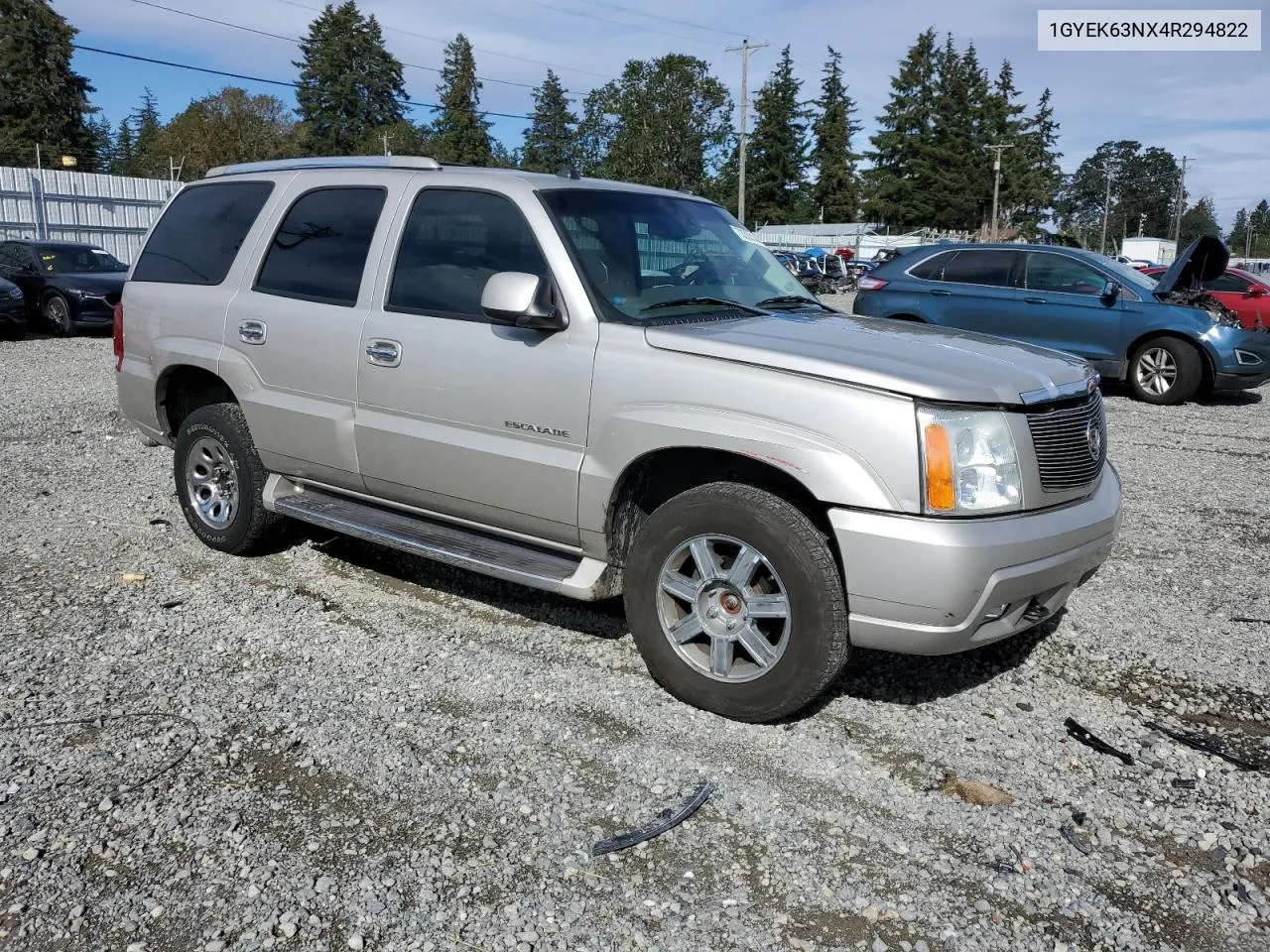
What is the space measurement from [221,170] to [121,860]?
13.0 ft

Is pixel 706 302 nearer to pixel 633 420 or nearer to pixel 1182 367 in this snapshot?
pixel 633 420

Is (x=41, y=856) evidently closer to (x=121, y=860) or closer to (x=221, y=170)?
(x=121, y=860)

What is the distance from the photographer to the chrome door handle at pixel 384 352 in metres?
4.41

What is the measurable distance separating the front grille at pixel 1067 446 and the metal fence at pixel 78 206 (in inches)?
990

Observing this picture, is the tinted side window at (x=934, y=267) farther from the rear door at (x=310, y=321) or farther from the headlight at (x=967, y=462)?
the headlight at (x=967, y=462)

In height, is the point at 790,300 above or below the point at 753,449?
above

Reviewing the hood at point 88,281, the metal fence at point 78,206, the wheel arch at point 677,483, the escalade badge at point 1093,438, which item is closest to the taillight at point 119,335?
the wheel arch at point 677,483

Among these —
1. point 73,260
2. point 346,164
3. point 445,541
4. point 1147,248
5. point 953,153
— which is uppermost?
point 953,153

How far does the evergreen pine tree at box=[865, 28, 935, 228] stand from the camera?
291 feet

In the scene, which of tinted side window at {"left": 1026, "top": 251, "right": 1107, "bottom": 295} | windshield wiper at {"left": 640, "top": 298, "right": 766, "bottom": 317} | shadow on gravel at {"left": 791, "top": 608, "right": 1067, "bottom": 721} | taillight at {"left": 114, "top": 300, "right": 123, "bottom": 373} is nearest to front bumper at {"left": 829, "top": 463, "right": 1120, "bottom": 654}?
shadow on gravel at {"left": 791, "top": 608, "right": 1067, "bottom": 721}

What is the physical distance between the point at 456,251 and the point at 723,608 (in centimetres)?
191

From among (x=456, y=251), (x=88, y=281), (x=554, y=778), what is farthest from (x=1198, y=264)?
(x=88, y=281)

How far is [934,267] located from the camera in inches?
478

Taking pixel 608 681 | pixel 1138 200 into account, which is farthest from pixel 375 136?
pixel 1138 200
